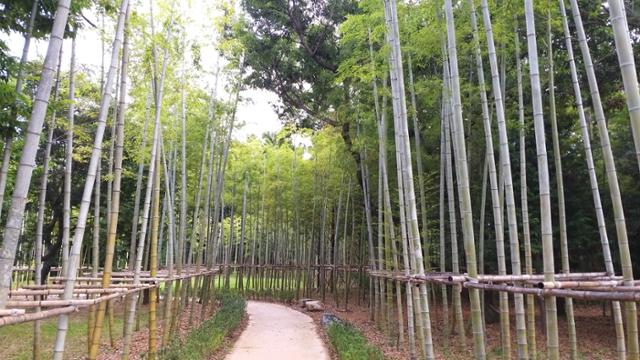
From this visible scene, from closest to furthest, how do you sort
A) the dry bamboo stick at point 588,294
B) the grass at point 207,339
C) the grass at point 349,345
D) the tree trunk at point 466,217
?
the dry bamboo stick at point 588,294, the tree trunk at point 466,217, the grass at point 207,339, the grass at point 349,345

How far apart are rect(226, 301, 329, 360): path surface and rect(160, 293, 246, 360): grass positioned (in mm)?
243

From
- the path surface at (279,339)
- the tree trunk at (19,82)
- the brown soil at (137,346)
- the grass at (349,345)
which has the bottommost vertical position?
the path surface at (279,339)

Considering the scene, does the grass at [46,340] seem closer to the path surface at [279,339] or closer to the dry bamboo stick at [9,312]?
the path surface at [279,339]

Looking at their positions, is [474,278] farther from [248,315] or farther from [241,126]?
[248,315]

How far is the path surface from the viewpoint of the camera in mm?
6156

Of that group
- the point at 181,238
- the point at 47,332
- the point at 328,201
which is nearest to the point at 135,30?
the point at 181,238

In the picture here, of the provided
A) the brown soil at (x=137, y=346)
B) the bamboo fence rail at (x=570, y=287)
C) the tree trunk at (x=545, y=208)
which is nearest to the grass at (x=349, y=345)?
the bamboo fence rail at (x=570, y=287)

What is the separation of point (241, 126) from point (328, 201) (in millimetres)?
3719

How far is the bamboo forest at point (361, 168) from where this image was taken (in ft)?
9.80

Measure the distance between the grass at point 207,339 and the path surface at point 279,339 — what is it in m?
0.24

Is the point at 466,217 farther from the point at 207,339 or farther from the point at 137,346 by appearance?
the point at 137,346

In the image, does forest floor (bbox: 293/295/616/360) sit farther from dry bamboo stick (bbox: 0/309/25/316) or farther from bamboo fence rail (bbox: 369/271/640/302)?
dry bamboo stick (bbox: 0/309/25/316)

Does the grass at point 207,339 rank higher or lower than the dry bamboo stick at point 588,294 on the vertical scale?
lower

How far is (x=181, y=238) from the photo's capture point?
637cm
